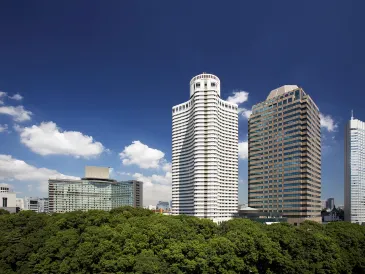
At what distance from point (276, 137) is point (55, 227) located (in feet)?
361

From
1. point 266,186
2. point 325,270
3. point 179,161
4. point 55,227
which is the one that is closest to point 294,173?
point 266,186

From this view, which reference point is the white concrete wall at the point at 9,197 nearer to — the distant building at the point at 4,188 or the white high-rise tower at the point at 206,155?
the distant building at the point at 4,188

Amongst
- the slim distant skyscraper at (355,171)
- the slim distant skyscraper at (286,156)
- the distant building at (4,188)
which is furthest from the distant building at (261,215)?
the distant building at (4,188)

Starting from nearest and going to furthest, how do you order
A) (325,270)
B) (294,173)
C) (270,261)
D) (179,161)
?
(270,261) < (325,270) < (294,173) < (179,161)

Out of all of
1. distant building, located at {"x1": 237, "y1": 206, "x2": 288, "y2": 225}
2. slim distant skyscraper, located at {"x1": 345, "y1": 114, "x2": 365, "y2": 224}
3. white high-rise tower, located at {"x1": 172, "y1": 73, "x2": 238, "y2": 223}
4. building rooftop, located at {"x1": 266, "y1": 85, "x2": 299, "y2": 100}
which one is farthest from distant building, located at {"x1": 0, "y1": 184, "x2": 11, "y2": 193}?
slim distant skyscraper, located at {"x1": 345, "y1": 114, "x2": 365, "y2": 224}

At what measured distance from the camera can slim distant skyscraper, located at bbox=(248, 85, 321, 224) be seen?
126 m

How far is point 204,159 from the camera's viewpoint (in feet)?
438

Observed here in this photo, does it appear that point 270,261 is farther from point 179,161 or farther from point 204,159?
point 179,161

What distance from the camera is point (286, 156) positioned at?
13325 centimetres

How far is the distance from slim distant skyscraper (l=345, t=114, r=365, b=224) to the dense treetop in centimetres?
15417

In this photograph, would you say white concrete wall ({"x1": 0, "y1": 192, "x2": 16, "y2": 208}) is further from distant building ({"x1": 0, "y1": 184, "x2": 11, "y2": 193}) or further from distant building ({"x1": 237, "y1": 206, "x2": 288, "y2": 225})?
distant building ({"x1": 237, "y1": 206, "x2": 288, "y2": 225})

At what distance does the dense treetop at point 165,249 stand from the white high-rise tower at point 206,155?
76187mm

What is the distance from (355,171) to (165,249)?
18716 centimetres

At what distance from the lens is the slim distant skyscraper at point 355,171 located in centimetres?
19062
